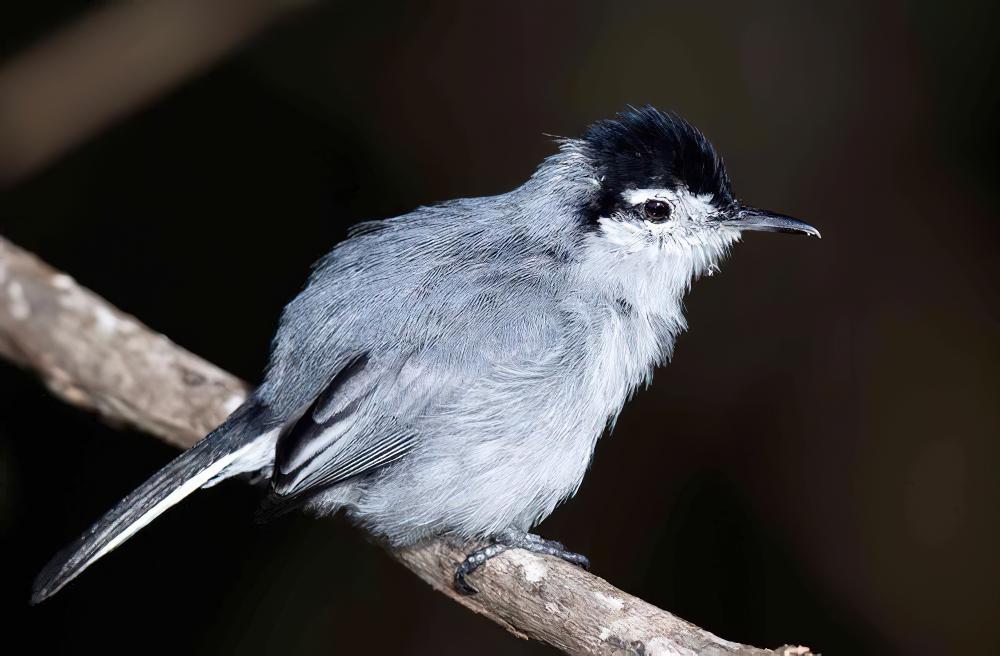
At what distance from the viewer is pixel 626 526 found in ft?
10.1

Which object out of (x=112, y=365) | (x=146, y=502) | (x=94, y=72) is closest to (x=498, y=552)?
(x=146, y=502)

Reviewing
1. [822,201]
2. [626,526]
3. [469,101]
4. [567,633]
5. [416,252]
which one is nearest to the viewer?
[567,633]

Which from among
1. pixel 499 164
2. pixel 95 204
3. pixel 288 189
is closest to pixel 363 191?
pixel 288 189

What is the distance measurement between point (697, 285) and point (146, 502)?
1.98 m

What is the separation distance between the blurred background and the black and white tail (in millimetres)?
886

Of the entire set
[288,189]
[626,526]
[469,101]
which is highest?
[469,101]

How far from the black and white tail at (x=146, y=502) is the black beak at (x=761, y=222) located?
1.12 metres

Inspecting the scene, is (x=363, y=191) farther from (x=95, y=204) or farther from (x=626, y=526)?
(x=626, y=526)

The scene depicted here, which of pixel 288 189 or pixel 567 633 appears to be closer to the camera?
pixel 567 633

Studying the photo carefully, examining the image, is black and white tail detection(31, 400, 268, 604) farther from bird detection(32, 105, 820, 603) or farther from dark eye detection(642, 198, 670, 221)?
dark eye detection(642, 198, 670, 221)

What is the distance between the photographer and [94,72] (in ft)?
9.82

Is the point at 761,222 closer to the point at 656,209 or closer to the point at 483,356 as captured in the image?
the point at 656,209

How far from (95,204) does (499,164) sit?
1.35 meters

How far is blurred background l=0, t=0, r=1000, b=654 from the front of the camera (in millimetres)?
2928
